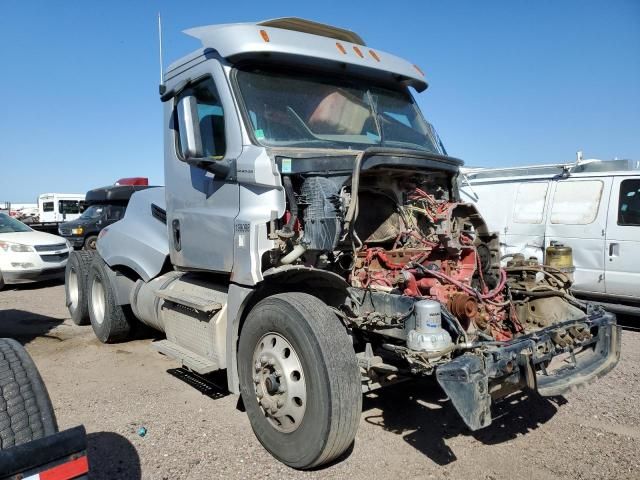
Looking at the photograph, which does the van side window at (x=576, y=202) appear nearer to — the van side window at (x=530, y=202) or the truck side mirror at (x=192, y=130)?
the van side window at (x=530, y=202)

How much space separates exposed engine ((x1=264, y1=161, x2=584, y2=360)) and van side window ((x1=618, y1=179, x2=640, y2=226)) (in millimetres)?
4370

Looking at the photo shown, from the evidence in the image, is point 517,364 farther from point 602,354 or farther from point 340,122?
point 340,122

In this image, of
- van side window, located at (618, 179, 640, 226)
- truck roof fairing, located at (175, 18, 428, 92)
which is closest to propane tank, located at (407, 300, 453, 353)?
truck roof fairing, located at (175, 18, 428, 92)

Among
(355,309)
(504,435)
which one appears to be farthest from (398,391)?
(355,309)

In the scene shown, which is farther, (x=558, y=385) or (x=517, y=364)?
(x=558, y=385)

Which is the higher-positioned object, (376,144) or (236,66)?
(236,66)

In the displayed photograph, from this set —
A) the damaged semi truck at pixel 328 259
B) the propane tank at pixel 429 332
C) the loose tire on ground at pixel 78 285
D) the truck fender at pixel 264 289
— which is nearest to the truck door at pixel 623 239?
the damaged semi truck at pixel 328 259

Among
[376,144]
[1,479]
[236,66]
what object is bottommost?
[1,479]

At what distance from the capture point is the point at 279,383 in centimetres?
346

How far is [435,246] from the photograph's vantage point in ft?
13.0

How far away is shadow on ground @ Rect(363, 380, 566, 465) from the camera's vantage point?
390 centimetres

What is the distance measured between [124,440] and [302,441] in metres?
1.49

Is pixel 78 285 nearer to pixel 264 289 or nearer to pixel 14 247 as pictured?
pixel 264 289

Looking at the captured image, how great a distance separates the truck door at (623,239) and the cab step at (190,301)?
650 centimetres
